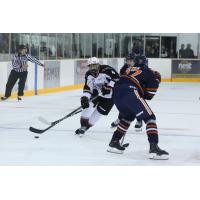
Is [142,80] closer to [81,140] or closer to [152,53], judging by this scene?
[81,140]

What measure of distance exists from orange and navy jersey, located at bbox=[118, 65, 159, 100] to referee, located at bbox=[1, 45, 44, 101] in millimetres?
4698

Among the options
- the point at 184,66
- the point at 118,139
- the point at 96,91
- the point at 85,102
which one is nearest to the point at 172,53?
the point at 184,66

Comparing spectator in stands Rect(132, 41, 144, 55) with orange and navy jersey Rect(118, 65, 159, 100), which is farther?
spectator in stands Rect(132, 41, 144, 55)

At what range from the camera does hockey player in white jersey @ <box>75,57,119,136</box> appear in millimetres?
5023

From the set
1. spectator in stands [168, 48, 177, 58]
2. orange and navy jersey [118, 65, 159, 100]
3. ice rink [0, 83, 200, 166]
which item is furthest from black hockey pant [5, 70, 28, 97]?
spectator in stands [168, 48, 177, 58]

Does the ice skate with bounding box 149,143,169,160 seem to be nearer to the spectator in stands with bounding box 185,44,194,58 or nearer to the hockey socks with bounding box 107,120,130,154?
the hockey socks with bounding box 107,120,130,154

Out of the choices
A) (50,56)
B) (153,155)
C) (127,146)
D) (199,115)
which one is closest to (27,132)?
(127,146)

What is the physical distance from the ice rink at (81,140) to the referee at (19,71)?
58 cm

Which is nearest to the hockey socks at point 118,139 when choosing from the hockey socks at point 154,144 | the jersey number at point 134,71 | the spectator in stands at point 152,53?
the hockey socks at point 154,144

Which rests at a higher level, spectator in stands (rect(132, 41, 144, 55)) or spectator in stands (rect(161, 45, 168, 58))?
spectator in stands (rect(132, 41, 144, 55))

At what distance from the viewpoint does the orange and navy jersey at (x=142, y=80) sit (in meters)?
4.26

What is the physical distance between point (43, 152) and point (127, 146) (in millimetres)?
696

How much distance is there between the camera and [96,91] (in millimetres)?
5242

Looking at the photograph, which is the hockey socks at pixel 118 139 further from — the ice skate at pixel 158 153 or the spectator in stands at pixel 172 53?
the spectator in stands at pixel 172 53
